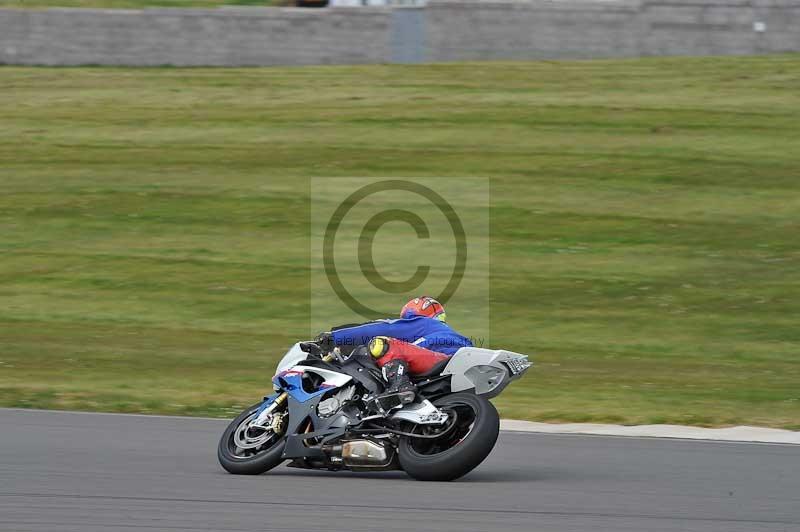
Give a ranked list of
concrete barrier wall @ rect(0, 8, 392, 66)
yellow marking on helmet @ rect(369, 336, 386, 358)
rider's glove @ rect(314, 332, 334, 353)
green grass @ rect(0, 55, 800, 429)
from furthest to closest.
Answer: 1. concrete barrier wall @ rect(0, 8, 392, 66)
2. green grass @ rect(0, 55, 800, 429)
3. rider's glove @ rect(314, 332, 334, 353)
4. yellow marking on helmet @ rect(369, 336, 386, 358)

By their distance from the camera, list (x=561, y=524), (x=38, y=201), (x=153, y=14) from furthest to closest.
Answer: (x=153, y=14) < (x=38, y=201) < (x=561, y=524)

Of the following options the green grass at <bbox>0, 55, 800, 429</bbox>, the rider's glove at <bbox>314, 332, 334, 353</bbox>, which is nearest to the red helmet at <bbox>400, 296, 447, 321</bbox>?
the rider's glove at <bbox>314, 332, 334, 353</bbox>

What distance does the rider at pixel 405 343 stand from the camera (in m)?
9.39

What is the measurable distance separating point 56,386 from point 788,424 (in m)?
8.55

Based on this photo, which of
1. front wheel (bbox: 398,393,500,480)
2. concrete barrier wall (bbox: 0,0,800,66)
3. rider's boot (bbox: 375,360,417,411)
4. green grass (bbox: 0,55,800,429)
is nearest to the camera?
front wheel (bbox: 398,393,500,480)

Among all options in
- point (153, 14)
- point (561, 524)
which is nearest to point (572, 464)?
point (561, 524)

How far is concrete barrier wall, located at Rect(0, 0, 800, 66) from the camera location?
103ft

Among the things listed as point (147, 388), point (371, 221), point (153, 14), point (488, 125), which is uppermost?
point (153, 14)

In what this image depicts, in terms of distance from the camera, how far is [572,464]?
10219 mm

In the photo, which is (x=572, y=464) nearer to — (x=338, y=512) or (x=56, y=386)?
(x=338, y=512)

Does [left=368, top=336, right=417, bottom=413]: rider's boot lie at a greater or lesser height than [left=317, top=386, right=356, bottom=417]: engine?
greater

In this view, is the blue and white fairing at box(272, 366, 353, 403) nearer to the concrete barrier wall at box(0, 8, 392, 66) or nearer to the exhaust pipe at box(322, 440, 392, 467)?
the exhaust pipe at box(322, 440, 392, 467)

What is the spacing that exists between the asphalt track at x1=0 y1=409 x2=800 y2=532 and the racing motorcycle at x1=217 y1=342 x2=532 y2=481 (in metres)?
0.18

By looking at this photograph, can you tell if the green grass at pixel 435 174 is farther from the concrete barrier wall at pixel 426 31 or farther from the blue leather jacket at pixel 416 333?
the blue leather jacket at pixel 416 333
